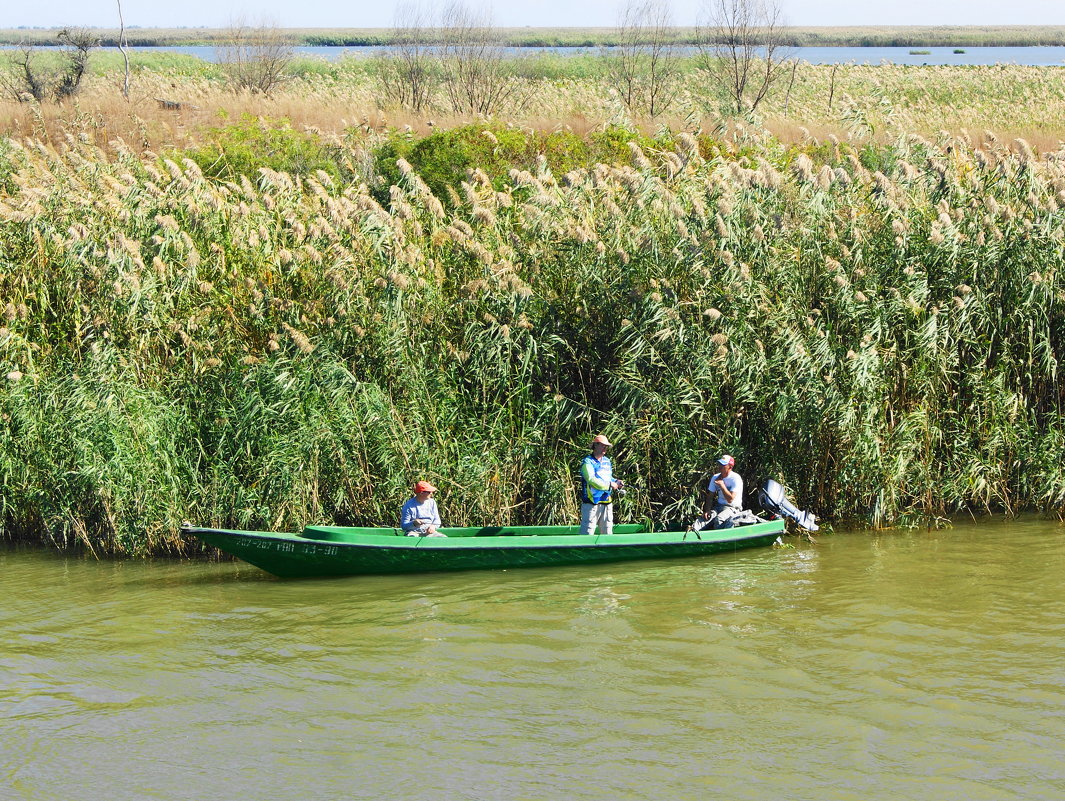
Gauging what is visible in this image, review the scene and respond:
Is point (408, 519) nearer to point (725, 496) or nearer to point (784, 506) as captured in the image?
point (725, 496)

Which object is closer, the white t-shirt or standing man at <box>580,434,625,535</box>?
standing man at <box>580,434,625,535</box>

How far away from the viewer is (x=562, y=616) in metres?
11.0

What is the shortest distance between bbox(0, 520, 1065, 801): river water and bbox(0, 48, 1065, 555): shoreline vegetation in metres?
0.93

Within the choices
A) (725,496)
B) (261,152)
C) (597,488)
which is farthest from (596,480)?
(261,152)

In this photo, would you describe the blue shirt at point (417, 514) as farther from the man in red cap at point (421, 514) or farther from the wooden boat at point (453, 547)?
the wooden boat at point (453, 547)

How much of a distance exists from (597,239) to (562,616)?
456 cm

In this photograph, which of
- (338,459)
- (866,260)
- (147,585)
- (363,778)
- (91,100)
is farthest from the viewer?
(91,100)

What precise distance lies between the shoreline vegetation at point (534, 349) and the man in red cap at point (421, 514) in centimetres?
70

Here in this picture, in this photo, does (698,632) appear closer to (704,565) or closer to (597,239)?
(704,565)

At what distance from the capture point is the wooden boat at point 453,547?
11.6 meters

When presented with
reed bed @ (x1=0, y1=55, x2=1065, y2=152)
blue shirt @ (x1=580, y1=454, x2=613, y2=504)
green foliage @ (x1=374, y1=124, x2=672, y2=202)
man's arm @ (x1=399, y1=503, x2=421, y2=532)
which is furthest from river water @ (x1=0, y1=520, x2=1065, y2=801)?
green foliage @ (x1=374, y1=124, x2=672, y2=202)

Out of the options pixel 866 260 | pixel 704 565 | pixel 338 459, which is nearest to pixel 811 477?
pixel 704 565

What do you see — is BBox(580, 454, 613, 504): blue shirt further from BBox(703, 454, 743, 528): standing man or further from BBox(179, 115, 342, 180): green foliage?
BBox(179, 115, 342, 180): green foliage

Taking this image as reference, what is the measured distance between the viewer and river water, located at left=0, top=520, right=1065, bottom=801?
25.6 feet
